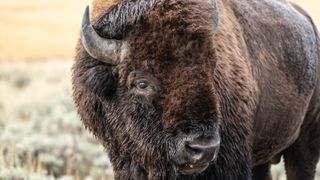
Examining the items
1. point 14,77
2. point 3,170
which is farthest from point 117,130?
point 14,77

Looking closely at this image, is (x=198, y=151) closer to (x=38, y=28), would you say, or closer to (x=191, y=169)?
(x=191, y=169)

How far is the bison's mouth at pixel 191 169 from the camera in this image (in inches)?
200

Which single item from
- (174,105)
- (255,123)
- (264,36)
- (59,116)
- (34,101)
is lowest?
(34,101)

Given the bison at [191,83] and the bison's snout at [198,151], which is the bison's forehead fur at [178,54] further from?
the bison's snout at [198,151]

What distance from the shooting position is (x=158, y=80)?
514cm

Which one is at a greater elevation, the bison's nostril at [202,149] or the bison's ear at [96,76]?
the bison's ear at [96,76]

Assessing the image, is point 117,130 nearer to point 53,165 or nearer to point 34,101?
point 53,165

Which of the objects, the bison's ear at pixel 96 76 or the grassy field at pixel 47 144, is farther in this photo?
the grassy field at pixel 47 144

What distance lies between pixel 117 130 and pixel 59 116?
712 centimetres

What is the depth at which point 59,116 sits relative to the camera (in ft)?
41.6

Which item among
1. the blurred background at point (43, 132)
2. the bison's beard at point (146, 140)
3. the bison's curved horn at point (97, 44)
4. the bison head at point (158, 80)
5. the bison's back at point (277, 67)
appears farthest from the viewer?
the blurred background at point (43, 132)

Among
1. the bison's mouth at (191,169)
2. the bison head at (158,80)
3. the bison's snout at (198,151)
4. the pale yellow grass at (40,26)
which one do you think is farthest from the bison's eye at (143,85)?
the pale yellow grass at (40,26)

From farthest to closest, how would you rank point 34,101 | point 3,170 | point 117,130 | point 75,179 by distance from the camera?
point 34,101
point 75,179
point 3,170
point 117,130

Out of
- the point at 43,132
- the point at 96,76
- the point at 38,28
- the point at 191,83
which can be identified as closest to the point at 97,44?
the point at 96,76
